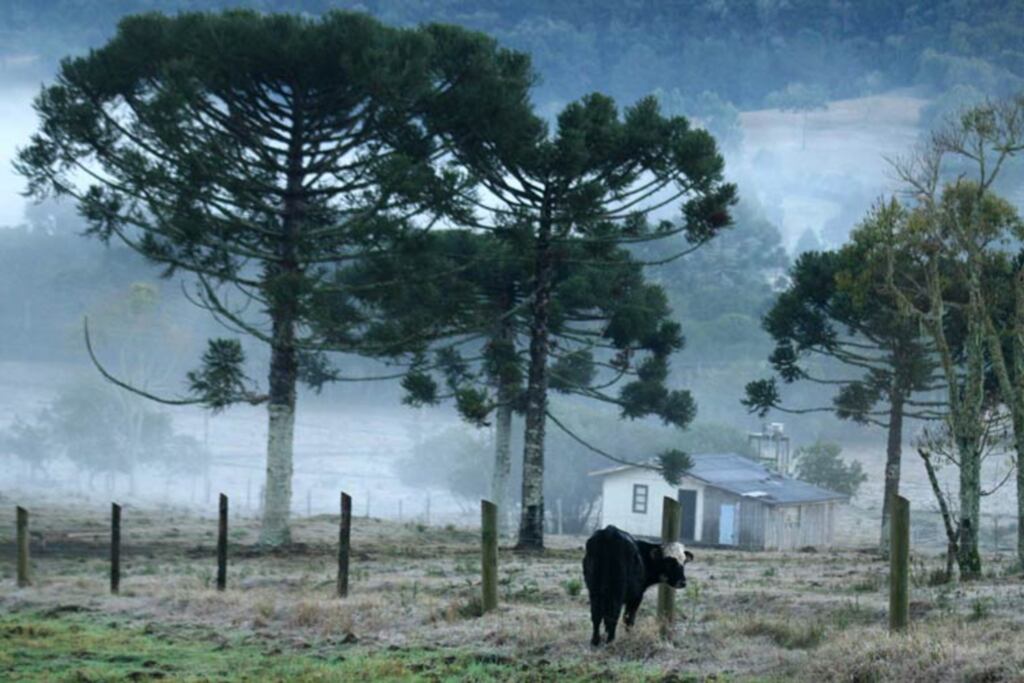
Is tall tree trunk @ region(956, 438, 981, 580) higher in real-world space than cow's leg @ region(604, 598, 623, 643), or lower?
higher

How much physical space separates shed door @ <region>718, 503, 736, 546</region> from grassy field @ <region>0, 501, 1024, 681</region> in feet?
111

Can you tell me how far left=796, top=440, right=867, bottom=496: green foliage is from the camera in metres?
79.8

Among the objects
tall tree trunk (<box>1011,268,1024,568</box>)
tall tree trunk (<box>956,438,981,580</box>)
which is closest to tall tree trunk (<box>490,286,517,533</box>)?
tall tree trunk (<box>1011,268,1024,568</box>)

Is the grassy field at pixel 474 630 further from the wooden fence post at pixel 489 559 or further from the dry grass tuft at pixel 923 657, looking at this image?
the wooden fence post at pixel 489 559

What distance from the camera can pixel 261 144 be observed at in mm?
36969

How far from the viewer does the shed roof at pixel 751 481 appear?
61750mm

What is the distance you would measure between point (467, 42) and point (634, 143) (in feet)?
16.3

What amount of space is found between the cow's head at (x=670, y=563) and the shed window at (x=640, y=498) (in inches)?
1920

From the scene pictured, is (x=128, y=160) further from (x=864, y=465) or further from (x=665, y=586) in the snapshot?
(x=864, y=465)

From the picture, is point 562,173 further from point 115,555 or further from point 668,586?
point 668,586

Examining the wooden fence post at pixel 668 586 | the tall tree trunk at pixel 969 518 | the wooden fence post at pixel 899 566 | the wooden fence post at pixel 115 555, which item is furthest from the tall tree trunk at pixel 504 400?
the wooden fence post at pixel 899 566

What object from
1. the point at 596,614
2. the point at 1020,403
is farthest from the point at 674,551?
the point at 1020,403

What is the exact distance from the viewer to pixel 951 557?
22.6 metres

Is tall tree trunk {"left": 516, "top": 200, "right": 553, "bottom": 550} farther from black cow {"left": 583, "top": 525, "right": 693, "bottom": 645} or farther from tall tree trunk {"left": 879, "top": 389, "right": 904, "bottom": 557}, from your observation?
black cow {"left": 583, "top": 525, "right": 693, "bottom": 645}
